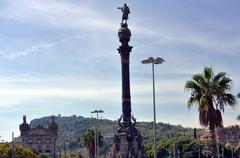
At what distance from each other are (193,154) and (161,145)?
646 inches

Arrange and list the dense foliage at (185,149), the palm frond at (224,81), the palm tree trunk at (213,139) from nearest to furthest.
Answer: the palm tree trunk at (213,139) < the palm frond at (224,81) < the dense foliage at (185,149)

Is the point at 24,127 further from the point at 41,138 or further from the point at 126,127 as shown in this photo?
the point at 126,127

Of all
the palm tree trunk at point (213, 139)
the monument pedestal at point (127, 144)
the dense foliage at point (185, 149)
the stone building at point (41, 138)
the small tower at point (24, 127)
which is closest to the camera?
the palm tree trunk at point (213, 139)

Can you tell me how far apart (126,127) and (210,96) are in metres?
29.8

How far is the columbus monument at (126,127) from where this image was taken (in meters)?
58.9

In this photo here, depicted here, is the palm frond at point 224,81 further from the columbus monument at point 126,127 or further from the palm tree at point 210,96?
the columbus monument at point 126,127

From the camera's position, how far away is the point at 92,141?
96.2 metres

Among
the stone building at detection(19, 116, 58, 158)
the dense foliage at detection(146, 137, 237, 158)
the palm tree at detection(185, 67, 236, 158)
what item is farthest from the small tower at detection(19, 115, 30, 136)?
the palm tree at detection(185, 67, 236, 158)

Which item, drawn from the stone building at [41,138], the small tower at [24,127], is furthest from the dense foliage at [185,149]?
the small tower at [24,127]

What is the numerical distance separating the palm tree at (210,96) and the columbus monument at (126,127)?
2822 centimetres

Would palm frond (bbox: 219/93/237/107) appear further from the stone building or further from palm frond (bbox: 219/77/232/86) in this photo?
the stone building

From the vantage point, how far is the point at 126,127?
59.8m

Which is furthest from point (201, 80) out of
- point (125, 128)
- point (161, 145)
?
point (161, 145)

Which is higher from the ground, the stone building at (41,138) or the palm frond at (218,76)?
the palm frond at (218,76)
